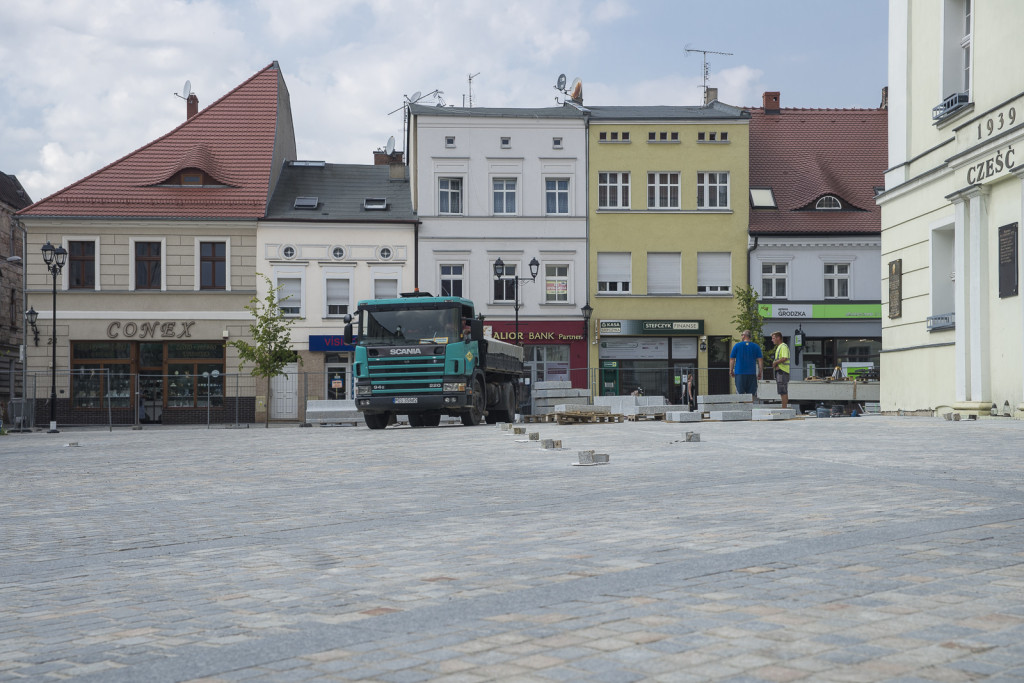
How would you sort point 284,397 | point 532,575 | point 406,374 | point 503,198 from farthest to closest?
point 503,198, point 284,397, point 406,374, point 532,575

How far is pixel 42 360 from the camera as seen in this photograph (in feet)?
137

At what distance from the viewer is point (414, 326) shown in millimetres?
24812

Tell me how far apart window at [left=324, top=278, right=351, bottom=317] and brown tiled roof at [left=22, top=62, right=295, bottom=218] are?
3.66m

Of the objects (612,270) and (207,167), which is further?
(612,270)

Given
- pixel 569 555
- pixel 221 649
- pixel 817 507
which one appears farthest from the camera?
pixel 817 507

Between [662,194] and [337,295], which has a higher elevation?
[662,194]

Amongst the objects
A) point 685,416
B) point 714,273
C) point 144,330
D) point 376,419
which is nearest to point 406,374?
point 376,419

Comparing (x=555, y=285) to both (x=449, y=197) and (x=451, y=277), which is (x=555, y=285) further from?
(x=449, y=197)

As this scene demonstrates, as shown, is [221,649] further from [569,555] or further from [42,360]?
[42,360]

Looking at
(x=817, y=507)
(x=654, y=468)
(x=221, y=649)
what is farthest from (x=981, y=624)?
(x=654, y=468)

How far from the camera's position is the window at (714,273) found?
147 ft

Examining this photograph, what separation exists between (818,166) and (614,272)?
10062mm

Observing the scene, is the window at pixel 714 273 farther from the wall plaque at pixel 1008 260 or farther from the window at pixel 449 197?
the wall plaque at pixel 1008 260

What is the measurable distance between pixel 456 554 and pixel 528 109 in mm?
40555
